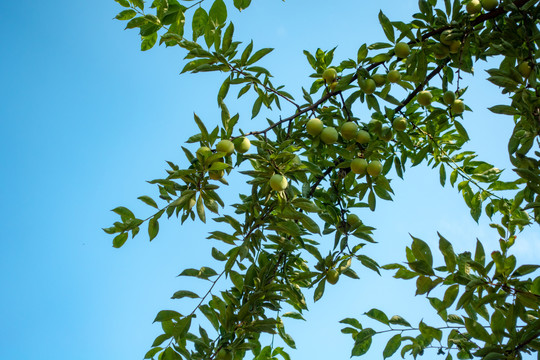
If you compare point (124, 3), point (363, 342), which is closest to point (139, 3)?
point (124, 3)

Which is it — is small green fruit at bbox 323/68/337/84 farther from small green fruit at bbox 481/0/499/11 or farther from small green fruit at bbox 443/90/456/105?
small green fruit at bbox 481/0/499/11

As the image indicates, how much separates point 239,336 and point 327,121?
132 cm

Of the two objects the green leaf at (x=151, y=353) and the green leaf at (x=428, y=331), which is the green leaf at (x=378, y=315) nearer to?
the green leaf at (x=428, y=331)

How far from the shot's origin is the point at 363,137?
8.36 ft

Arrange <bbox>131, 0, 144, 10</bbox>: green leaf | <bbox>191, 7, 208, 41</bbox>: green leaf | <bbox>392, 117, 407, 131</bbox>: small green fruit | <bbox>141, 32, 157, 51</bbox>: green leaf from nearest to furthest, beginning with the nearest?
<bbox>392, 117, 407, 131</bbox>: small green fruit, <bbox>191, 7, 208, 41</bbox>: green leaf, <bbox>131, 0, 144, 10</bbox>: green leaf, <bbox>141, 32, 157, 51</bbox>: green leaf

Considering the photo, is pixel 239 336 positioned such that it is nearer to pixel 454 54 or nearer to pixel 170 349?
pixel 170 349

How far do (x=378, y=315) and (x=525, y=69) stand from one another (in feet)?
4.92

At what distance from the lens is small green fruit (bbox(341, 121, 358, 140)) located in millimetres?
2516

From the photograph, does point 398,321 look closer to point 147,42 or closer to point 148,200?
point 148,200

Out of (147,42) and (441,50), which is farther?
(147,42)

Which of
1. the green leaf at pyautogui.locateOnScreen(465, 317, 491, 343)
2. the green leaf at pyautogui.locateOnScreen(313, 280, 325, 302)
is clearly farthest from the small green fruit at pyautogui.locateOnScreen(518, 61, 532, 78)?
the green leaf at pyautogui.locateOnScreen(313, 280, 325, 302)

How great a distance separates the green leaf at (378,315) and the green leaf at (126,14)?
242cm

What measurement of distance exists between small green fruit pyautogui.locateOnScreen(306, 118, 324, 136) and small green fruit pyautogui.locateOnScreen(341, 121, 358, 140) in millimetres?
128

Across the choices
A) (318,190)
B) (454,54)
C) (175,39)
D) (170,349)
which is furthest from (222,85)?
(170,349)
